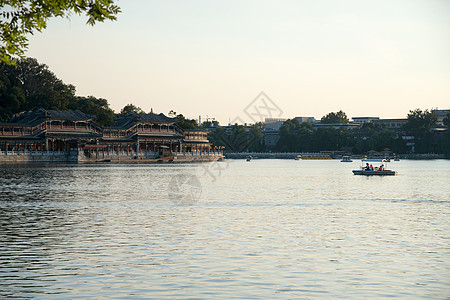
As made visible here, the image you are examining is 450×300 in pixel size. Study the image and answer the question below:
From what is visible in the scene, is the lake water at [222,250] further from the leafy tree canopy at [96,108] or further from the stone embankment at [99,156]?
the leafy tree canopy at [96,108]

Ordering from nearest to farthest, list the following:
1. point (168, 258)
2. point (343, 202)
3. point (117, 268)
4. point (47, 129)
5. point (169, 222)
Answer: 1. point (117, 268)
2. point (168, 258)
3. point (169, 222)
4. point (343, 202)
5. point (47, 129)

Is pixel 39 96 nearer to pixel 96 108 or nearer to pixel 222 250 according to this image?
pixel 96 108

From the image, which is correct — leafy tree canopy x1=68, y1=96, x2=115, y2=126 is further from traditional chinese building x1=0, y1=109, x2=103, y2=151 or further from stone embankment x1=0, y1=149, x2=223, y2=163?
traditional chinese building x1=0, y1=109, x2=103, y2=151

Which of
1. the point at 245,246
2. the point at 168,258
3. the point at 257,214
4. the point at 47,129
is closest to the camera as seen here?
the point at 168,258

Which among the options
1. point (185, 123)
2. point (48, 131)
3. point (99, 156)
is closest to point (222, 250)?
point (48, 131)

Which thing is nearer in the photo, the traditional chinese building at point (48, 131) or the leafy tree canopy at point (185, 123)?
the traditional chinese building at point (48, 131)

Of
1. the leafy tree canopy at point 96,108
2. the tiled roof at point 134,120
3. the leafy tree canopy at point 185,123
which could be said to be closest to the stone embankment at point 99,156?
the tiled roof at point 134,120

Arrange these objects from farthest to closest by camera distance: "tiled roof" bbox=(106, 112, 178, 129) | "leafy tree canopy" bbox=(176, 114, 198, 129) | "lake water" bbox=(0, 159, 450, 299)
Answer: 1. "leafy tree canopy" bbox=(176, 114, 198, 129)
2. "tiled roof" bbox=(106, 112, 178, 129)
3. "lake water" bbox=(0, 159, 450, 299)

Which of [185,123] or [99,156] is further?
[185,123]

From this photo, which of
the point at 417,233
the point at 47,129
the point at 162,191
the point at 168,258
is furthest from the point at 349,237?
the point at 47,129

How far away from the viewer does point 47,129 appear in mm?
134125

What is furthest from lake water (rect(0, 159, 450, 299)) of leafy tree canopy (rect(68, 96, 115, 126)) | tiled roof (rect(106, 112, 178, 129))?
leafy tree canopy (rect(68, 96, 115, 126))

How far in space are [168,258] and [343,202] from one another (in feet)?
83.3

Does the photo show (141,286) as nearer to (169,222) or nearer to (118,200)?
(169,222)
